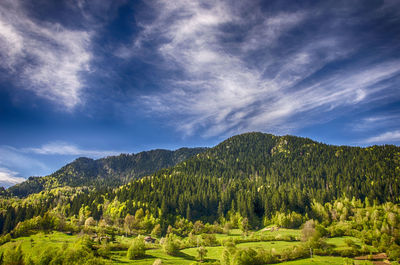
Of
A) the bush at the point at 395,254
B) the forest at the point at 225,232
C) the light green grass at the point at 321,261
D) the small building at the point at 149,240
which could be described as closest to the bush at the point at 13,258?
the forest at the point at 225,232

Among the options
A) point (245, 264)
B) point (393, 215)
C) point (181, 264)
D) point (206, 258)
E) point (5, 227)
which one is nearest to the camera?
point (245, 264)

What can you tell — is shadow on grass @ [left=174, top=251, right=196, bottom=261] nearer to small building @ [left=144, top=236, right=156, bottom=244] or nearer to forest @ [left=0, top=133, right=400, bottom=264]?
forest @ [left=0, top=133, right=400, bottom=264]

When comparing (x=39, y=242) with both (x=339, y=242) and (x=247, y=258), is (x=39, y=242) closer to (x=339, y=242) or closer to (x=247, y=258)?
(x=247, y=258)

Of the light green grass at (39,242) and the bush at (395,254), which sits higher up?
the bush at (395,254)

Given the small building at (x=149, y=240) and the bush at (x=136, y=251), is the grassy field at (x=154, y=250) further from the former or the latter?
the small building at (x=149, y=240)

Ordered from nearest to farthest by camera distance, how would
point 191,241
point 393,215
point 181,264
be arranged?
1. point 181,264
2. point 191,241
3. point 393,215

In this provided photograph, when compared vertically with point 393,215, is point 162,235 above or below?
below

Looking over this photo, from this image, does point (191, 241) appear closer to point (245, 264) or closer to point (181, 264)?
point (181, 264)

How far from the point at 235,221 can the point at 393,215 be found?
100661 mm

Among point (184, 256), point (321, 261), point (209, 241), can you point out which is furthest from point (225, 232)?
point (321, 261)

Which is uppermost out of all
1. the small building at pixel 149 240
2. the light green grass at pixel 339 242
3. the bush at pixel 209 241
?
the light green grass at pixel 339 242

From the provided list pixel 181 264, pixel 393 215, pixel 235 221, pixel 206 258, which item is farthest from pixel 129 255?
pixel 393 215

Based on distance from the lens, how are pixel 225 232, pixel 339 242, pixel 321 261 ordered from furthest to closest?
pixel 225 232, pixel 339 242, pixel 321 261

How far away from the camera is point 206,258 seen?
9156 cm
